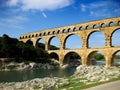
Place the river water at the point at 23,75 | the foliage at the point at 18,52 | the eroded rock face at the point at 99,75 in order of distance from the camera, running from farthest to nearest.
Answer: the foliage at the point at 18,52 < the river water at the point at 23,75 < the eroded rock face at the point at 99,75

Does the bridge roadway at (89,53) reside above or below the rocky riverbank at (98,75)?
above

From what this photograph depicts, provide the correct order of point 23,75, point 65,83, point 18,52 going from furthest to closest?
point 18,52 < point 23,75 < point 65,83

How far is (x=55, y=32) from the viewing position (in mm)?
64812

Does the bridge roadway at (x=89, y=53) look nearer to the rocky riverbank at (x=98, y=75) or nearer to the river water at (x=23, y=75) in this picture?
the river water at (x=23, y=75)

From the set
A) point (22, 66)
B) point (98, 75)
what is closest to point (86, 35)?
point (22, 66)

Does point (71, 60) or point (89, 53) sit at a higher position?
point (89, 53)

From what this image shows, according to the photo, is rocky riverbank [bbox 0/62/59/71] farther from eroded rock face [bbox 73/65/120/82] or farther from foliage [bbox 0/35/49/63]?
eroded rock face [bbox 73/65/120/82]

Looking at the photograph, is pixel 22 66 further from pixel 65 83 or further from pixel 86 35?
pixel 65 83

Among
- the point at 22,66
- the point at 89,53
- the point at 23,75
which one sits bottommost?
the point at 23,75

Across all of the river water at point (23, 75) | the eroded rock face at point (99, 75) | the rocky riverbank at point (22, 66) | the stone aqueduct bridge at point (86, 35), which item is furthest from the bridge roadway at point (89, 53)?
the eroded rock face at point (99, 75)

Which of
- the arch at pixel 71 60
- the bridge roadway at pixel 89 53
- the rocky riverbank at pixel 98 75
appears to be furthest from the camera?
the arch at pixel 71 60

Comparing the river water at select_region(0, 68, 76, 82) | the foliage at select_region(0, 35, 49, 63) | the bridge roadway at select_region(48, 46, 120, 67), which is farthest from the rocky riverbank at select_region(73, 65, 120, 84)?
the foliage at select_region(0, 35, 49, 63)

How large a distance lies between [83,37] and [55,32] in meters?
11.4

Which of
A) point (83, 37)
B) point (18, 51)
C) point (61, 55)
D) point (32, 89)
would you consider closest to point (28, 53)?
point (18, 51)
